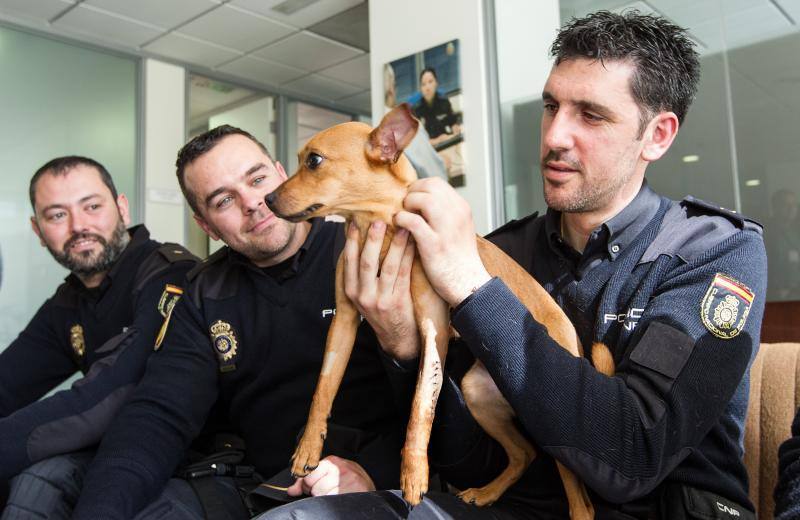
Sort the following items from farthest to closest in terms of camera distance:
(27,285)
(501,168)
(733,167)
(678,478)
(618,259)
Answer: (27,285) < (501,168) < (733,167) < (618,259) < (678,478)

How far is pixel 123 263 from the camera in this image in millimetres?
2518

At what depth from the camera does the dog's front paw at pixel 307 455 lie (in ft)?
4.46

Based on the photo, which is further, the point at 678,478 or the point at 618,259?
the point at 618,259

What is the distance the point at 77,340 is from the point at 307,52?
4.83 metres

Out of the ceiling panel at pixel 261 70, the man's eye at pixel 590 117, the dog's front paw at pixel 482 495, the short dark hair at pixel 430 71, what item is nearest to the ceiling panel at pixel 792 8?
the short dark hair at pixel 430 71

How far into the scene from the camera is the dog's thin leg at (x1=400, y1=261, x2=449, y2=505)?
122 cm

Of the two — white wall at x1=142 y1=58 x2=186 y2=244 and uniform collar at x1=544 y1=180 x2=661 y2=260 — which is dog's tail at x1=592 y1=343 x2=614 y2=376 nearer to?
uniform collar at x1=544 y1=180 x2=661 y2=260

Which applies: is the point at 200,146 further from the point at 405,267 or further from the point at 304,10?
the point at 304,10

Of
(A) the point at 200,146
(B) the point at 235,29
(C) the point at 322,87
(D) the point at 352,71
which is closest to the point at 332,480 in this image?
(A) the point at 200,146

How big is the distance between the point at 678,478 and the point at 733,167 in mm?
2908

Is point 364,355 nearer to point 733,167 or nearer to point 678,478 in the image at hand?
point 678,478

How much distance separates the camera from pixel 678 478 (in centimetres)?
126

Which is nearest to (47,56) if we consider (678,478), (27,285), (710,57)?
(27,285)

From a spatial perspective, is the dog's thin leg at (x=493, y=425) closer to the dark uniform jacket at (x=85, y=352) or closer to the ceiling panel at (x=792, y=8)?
the dark uniform jacket at (x=85, y=352)
